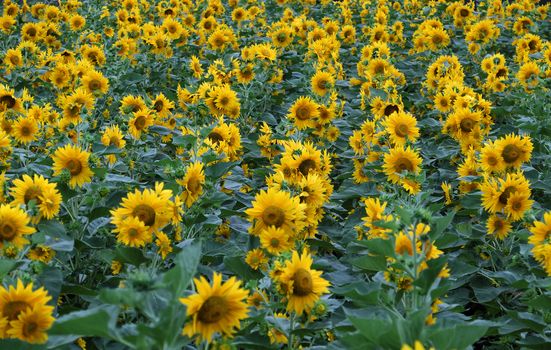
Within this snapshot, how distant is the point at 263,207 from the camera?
2.59m

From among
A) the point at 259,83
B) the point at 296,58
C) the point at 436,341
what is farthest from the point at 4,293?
the point at 296,58

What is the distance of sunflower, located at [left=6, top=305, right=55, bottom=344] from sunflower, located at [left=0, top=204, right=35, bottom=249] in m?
0.48

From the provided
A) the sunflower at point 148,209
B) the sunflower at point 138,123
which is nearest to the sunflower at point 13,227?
the sunflower at point 148,209

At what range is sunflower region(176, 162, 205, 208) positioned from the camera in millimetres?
2916

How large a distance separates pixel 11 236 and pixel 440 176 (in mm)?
2997

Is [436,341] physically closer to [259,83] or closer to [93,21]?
[259,83]

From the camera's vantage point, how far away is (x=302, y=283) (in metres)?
2.15

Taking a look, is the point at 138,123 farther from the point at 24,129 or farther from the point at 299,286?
the point at 299,286

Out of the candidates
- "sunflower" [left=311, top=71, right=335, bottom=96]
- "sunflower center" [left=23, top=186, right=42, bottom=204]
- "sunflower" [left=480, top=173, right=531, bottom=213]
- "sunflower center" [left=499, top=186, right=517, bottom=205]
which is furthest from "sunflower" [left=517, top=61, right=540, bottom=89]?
"sunflower center" [left=23, top=186, right=42, bottom=204]

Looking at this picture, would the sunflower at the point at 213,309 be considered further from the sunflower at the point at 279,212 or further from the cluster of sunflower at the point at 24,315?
the sunflower at the point at 279,212

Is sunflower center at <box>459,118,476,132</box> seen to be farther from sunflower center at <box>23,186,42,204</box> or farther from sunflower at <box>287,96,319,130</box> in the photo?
sunflower center at <box>23,186,42,204</box>

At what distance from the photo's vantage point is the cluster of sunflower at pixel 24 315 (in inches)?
74.0

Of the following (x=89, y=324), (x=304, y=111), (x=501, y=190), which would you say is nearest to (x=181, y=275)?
(x=89, y=324)

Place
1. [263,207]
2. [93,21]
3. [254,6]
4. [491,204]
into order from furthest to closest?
[254,6]
[93,21]
[491,204]
[263,207]
